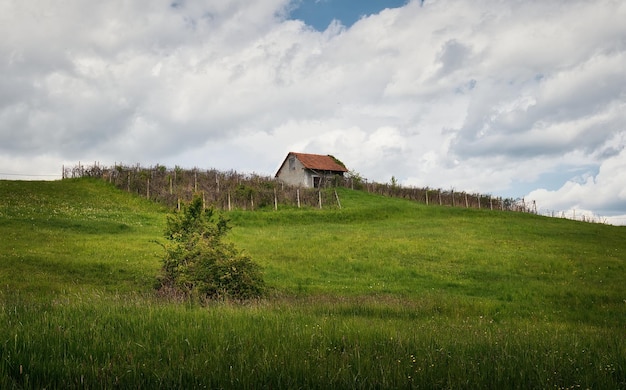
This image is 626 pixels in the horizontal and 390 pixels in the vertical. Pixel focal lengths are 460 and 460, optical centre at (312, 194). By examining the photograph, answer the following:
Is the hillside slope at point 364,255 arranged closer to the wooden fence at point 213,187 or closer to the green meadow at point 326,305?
the green meadow at point 326,305

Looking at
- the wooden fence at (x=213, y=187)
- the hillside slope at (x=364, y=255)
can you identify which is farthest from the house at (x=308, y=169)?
the hillside slope at (x=364, y=255)

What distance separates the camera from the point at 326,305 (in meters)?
14.1

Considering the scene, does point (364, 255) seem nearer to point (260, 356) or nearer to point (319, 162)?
point (260, 356)

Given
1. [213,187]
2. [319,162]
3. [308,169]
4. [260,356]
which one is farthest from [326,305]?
[319,162]

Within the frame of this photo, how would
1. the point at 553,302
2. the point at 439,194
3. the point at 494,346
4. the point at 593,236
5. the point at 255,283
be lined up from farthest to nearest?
1. the point at 439,194
2. the point at 593,236
3. the point at 553,302
4. the point at 255,283
5. the point at 494,346

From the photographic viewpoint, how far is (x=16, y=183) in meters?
59.5

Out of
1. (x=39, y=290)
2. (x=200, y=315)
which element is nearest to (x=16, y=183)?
(x=39, y=290)

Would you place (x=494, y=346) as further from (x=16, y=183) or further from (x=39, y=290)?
(x=16, y=183)

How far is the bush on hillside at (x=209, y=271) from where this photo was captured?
1547 centimetres

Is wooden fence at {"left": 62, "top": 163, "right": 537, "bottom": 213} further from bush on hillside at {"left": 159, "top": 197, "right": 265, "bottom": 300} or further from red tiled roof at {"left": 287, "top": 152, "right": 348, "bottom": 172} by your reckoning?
bush on hillside at {"left": 159, "top": 197, "right": 265, "bottom": 300}

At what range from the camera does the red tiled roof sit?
78.2 meters

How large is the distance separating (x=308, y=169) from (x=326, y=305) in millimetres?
64667

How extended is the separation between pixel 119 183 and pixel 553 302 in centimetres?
5695

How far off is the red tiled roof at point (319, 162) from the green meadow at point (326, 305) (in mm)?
26365
